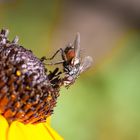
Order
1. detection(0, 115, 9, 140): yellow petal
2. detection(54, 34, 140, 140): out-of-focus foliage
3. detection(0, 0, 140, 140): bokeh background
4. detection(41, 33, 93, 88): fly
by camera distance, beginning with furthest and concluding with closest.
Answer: detection(0, 0, 140, 140): bokeh background → detection(54, 34, 140, 140): out-of-focus foliage → detection(41, 33, 93, 88): fly → detection(0, 115, 9, 140): yellow petal

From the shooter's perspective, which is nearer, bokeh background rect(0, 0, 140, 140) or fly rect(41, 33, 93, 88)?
fly rect(41, 33, 93, 88)

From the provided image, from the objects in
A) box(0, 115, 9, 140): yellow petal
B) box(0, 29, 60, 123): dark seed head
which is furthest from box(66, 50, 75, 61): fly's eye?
box(0, 115, 9, 140): yellow petal

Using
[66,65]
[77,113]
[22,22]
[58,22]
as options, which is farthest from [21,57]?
[58,22]

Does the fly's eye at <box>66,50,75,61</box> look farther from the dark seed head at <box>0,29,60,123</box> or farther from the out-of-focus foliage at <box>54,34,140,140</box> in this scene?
the out-of-focus foliage at <box>54,34,140,140</box>

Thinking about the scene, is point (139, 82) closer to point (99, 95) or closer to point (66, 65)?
point (99, 95)

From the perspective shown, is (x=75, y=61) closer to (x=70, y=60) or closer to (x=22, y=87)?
(x=70, y=60)

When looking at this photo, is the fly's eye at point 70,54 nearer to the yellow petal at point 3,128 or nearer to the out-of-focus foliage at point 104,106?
the yellow petal at point 3,128

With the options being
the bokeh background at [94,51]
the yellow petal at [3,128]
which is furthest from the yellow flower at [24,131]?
the bokeh background at [94,51]

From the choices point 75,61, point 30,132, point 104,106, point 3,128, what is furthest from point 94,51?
point 3,128
